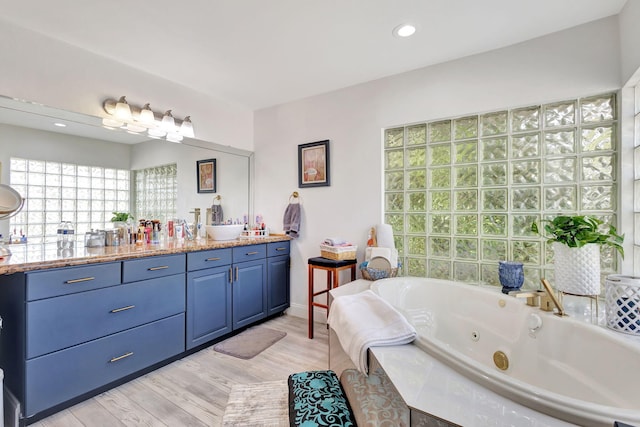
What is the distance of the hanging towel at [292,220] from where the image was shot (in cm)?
314

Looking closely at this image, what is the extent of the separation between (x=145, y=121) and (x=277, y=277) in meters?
1.94

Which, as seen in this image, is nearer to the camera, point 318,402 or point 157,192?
point 318,402

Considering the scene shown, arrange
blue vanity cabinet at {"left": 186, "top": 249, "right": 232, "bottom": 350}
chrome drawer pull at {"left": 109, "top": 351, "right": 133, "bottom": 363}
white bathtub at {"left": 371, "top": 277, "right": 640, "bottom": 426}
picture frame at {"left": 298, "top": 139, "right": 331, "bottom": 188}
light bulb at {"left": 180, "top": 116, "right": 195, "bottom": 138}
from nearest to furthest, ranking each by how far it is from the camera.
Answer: white bathtub at {"left": 371, "top": 277, "right": 640, "bottom": 426} → chrome drawer pull at {"left": 109, "top": 351, "right": 133, "bottom": 363} → blue vanity cabinet at {"left": 186, "top": 249, "right": 232, "bottom": 350} → light bulb at {"left": 180, "top": 116, "right": 195, "bottom": 138} → picture frame at {"left": 298, "top": 139, "right": 331, "bottom": 188}

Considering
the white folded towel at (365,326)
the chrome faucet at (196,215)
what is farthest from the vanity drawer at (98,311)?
the white folded towel at (365,326)

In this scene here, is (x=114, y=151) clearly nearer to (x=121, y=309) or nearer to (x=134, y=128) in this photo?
(x=134, y=128)

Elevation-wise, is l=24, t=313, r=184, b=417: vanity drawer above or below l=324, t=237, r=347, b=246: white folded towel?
below

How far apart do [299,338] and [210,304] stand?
854 millimetres

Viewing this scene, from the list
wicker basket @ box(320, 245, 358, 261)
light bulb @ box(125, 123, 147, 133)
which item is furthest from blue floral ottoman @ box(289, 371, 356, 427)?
light bulb @ box(125, 123, 147, 133)

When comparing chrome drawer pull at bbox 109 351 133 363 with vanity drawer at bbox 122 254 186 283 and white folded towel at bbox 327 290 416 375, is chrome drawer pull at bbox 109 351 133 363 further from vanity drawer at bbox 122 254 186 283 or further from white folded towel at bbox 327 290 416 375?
white folded towel at bbox 327 290 416 375

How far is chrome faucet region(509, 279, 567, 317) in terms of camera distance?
4.88ft

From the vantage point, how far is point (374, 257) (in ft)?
8.05

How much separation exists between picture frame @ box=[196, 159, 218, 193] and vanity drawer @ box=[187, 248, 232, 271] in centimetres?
92

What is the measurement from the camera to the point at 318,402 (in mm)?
1432

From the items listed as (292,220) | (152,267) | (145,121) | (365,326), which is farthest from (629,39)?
(145,121)
